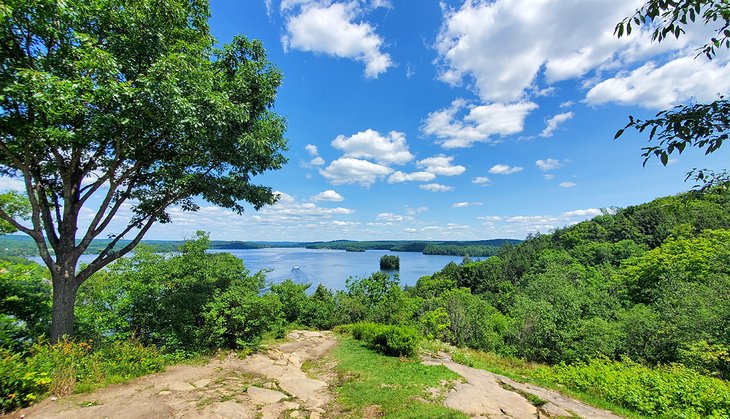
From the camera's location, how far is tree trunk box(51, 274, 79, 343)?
5707 millimetres

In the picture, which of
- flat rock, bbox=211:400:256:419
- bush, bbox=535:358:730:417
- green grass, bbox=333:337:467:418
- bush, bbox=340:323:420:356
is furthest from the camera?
bush, bbox=340:323:420:356

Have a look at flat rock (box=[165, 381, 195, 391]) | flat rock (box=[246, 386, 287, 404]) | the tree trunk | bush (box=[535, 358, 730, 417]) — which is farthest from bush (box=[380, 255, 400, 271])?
the tree trunk

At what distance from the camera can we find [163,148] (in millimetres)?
6359

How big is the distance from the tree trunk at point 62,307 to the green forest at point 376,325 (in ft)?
1.20

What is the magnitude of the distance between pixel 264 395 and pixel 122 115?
17.6 ft

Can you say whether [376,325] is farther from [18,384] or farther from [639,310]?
[639,310]

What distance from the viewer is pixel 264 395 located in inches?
211

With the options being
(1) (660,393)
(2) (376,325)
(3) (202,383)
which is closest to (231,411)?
(3) (202,383)

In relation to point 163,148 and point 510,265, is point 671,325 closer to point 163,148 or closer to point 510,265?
point 163,148

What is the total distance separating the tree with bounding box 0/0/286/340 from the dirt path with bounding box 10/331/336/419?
211 cm

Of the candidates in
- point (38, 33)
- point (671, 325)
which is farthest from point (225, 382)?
point (671, 325)

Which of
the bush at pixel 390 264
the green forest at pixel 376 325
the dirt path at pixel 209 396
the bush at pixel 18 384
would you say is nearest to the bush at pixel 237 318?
the green forest at pixel 376 325

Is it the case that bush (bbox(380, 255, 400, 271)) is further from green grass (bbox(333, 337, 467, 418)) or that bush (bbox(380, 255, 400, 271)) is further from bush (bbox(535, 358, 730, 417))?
green grass (bbox(333, 337, 467, 418))

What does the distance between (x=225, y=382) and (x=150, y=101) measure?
5317mm
